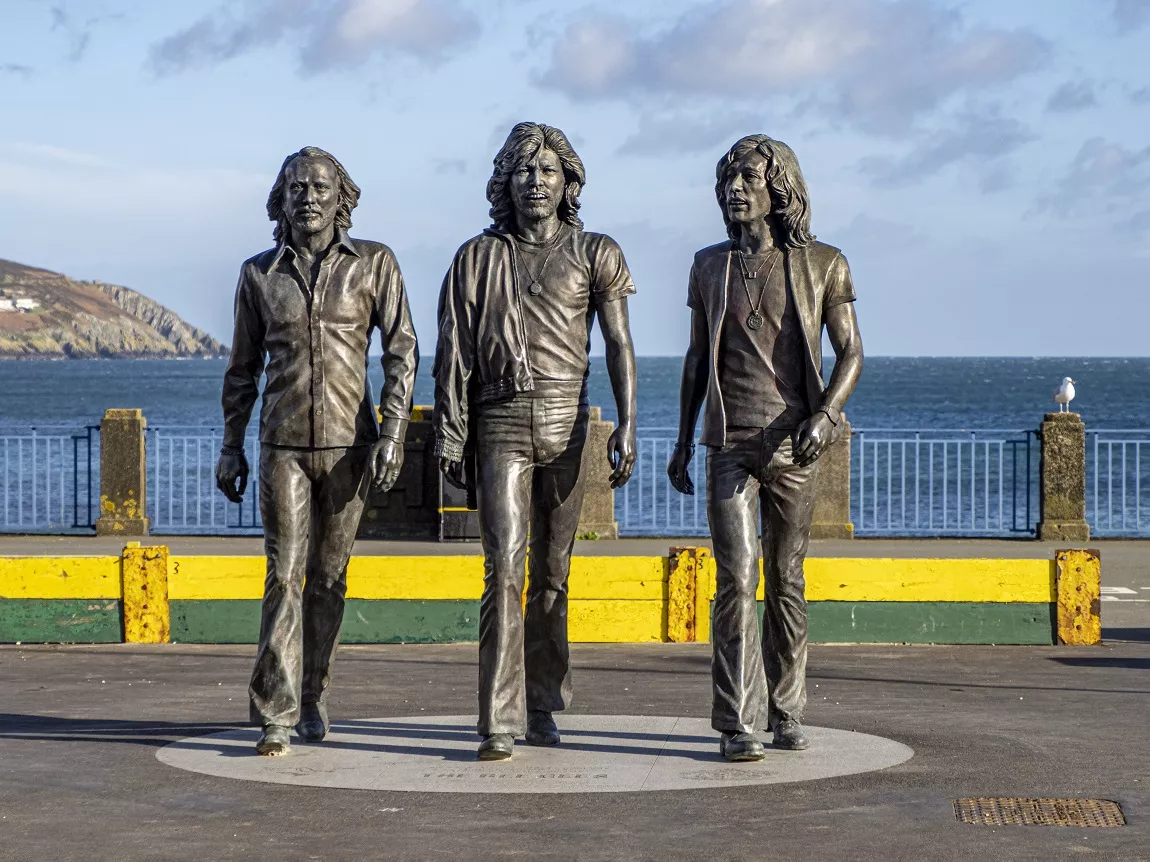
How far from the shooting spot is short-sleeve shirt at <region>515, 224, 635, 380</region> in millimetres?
7887

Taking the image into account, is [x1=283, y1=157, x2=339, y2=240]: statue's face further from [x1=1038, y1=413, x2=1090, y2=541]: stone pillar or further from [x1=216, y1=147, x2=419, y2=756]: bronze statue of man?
[x1=1038, y1=413, x2=1090, y2=541]: stone pillar

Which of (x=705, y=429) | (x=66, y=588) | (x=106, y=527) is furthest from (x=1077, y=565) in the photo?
(x=106, y=527)

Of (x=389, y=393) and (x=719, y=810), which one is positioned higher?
(x=389, y=393)

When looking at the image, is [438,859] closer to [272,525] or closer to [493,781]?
[493,781]


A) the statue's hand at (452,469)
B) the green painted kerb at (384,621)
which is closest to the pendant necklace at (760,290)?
the statue's hand at (452,469)

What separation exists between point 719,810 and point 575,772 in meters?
0.85

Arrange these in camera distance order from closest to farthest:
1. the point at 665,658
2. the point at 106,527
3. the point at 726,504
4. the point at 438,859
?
the point at 438,859, the point at 726,504, the point at 665,658, the point at 106,527

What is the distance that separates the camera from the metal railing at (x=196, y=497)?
21134mm

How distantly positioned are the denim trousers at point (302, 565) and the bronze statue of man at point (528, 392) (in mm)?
488

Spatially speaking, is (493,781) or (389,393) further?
(389,393)

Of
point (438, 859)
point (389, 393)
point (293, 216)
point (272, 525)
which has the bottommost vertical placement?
point (438, 859)

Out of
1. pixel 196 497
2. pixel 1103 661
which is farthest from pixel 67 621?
pixel 196 497

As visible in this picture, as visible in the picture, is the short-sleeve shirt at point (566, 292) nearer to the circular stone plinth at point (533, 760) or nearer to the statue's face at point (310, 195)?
the statue's face at point (310, 195)

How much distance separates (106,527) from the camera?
19734mm
